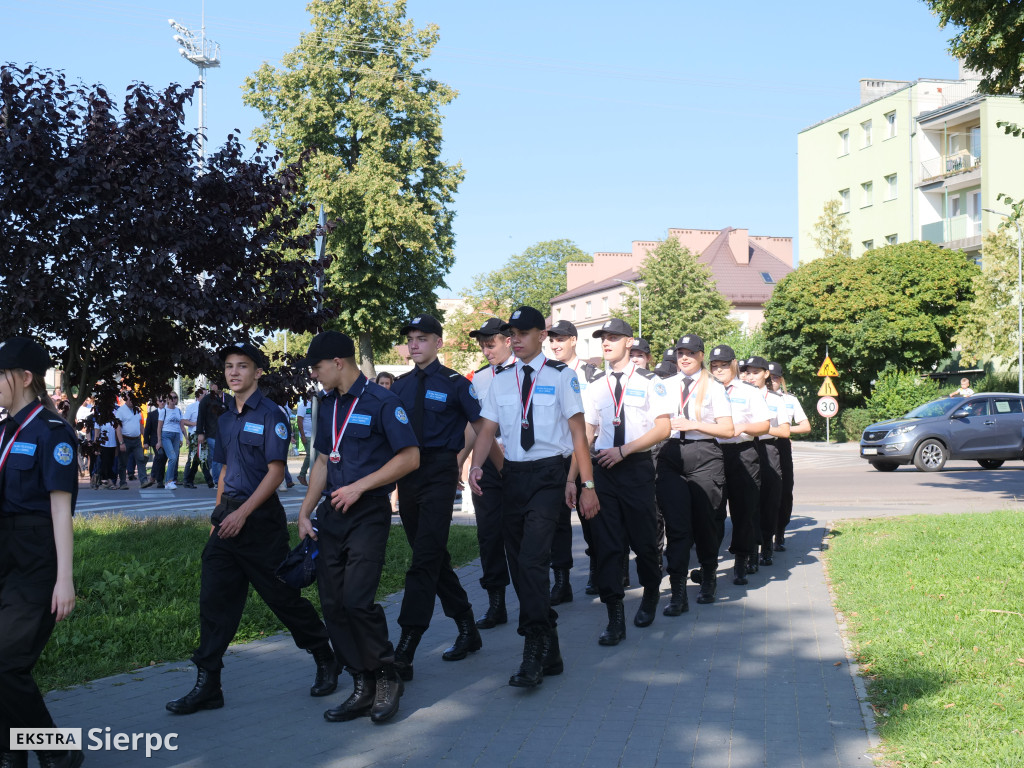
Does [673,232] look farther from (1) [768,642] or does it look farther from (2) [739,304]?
(1) [768,642]

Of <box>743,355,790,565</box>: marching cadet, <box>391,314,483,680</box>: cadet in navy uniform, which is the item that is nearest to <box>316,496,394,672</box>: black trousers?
<box>391,314,483,680</box>: cadet in navy uniform

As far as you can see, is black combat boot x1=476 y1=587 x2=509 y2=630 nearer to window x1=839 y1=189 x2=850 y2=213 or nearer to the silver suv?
the silver suv

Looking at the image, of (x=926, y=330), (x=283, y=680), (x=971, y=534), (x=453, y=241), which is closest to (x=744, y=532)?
(x=971, y=534)

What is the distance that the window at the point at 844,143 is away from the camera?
183 feet

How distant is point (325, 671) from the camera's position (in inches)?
226

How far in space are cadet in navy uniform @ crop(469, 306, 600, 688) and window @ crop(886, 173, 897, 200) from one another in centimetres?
5101

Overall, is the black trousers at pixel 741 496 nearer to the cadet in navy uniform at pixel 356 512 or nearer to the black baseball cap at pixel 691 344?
the black baseball cap at pixel 691 344

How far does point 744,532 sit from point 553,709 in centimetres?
434

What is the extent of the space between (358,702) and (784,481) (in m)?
6.73

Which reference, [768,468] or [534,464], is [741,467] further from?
[534,464]

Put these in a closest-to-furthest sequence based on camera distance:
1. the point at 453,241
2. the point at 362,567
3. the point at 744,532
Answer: the point at 362,567 < the point at 744,532 < the point at 453,241

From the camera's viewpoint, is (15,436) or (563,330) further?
(563,330)

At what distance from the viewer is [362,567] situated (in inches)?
205

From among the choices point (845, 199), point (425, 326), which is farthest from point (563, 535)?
point (845, 199)
